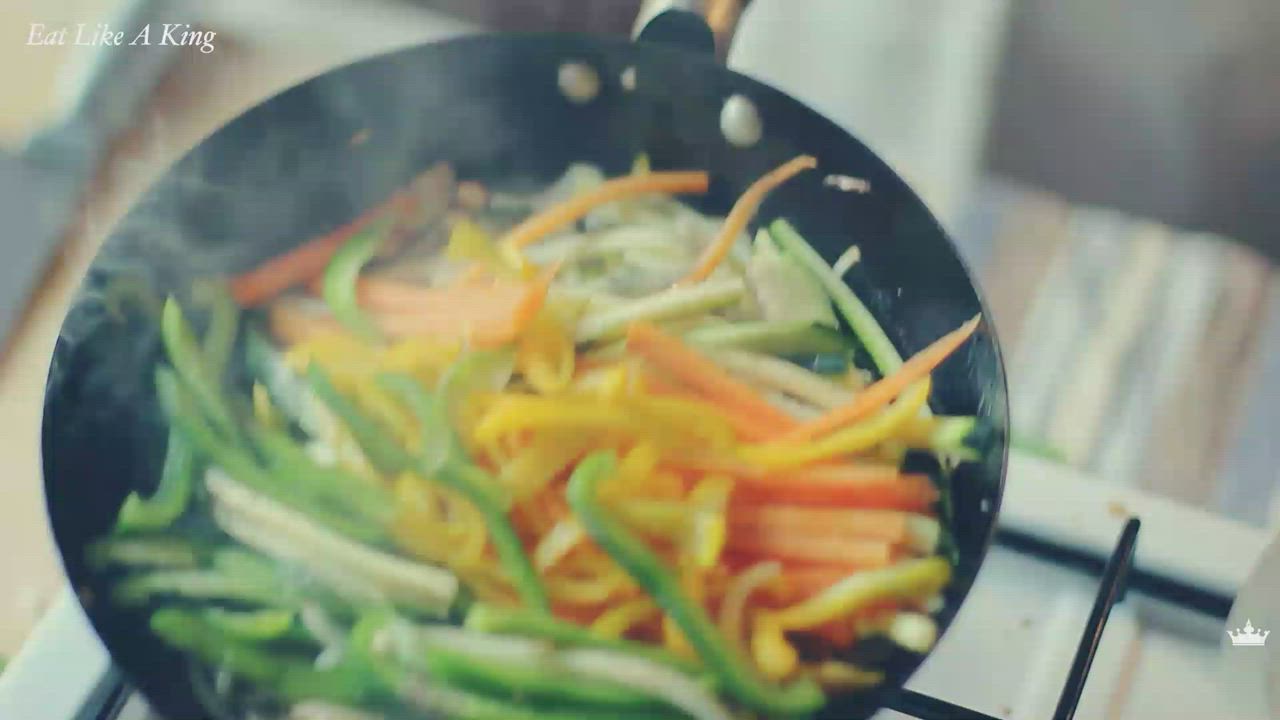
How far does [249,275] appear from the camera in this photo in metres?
0.52

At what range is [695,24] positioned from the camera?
0.52 meters

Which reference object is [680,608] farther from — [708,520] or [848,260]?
[848,260]

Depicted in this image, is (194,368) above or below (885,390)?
below

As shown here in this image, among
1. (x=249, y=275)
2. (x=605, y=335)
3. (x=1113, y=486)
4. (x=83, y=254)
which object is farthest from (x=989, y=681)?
(x=83, y=254)

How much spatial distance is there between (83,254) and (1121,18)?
29.9 inches

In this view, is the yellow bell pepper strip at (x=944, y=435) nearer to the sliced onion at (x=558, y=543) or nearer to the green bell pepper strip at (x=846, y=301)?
the green bell pepper strip at (x=846, y=301)

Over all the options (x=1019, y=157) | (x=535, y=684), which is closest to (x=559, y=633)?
(x=535, y=684)

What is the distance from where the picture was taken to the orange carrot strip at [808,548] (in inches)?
17.0

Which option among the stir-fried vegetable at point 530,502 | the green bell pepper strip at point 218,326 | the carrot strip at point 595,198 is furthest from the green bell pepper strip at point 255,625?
the carrot strip at point 595,198

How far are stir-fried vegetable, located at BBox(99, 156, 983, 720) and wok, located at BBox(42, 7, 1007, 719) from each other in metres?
0.01

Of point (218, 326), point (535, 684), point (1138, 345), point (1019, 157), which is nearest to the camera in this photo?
point (535, 684)

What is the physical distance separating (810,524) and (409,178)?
0.29 meters

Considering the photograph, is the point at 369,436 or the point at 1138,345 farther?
the point at 1138,345

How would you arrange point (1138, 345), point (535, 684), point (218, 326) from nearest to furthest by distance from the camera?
point (535, 684) < point (218, 326) < point (1138, 345)
